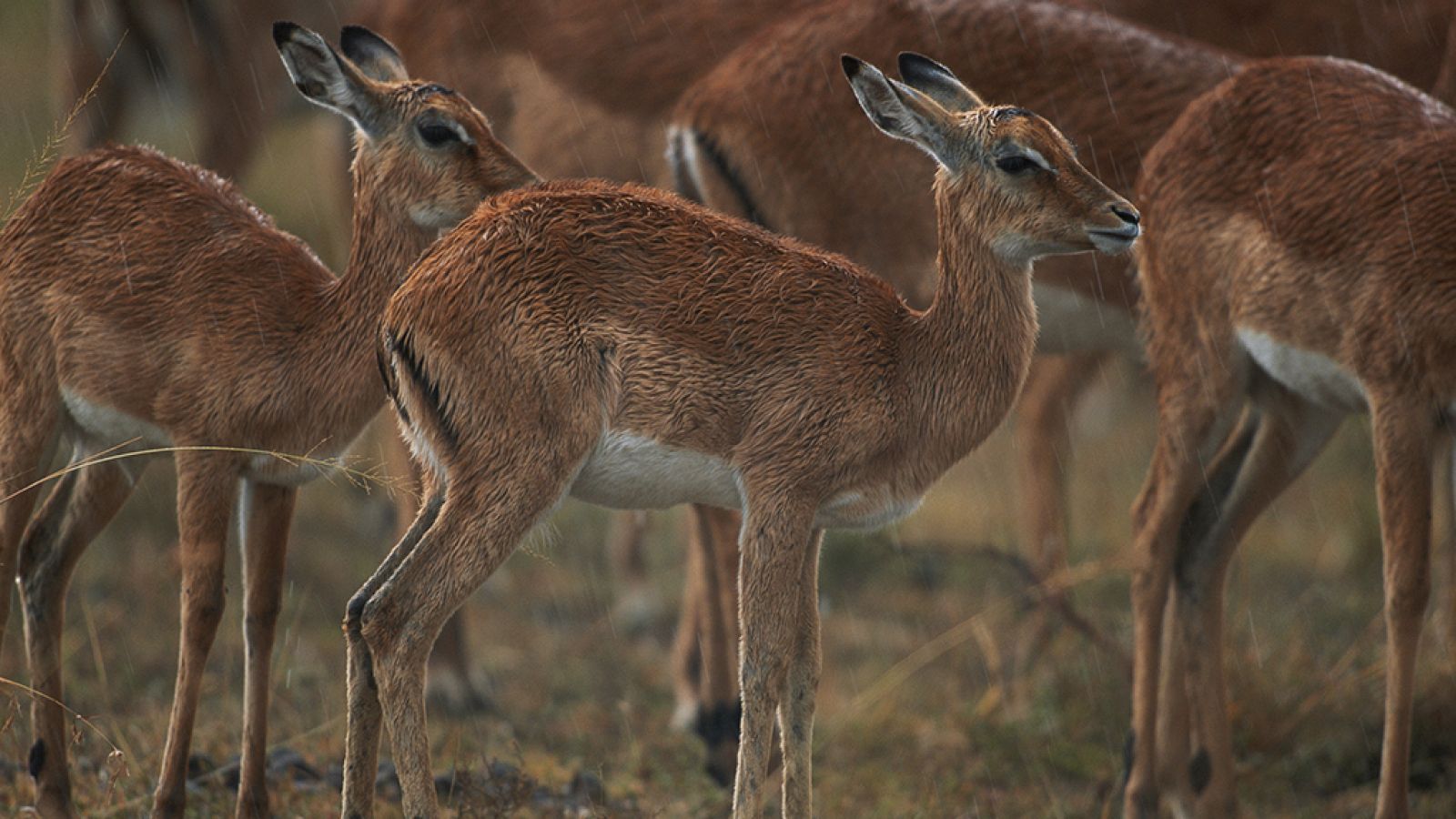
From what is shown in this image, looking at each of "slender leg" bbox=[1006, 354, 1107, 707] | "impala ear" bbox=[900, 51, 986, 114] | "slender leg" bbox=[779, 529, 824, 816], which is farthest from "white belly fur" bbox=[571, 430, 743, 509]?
"slender leg" bbox=[1006, 354, 1107, 707]

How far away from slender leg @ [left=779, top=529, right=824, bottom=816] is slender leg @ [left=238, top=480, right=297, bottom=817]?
1363 millimetres

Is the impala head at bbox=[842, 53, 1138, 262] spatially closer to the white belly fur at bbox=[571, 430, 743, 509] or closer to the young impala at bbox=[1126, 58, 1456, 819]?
the white belly fur at bbox=[571, 430, 743, 509]

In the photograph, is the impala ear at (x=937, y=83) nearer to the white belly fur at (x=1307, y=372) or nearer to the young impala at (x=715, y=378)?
the young impala at (x=715, y=378)

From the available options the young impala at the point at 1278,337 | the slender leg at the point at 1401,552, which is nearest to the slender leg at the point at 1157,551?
the young impala at the point at 1278,337

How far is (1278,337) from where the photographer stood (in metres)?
5.63

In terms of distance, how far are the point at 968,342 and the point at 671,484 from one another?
34.5 inches

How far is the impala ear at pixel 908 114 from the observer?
4613 millimetres

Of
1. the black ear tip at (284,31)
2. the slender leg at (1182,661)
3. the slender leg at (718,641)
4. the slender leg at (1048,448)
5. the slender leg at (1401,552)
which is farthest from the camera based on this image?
the slender leg at (1048,448)

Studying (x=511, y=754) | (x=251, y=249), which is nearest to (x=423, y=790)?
(x=251, y=249)

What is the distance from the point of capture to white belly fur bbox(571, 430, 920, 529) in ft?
14.4

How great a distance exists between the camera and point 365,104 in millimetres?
4793

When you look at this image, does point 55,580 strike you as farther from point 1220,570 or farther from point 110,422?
point 1220,570

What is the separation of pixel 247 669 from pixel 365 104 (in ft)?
4.99

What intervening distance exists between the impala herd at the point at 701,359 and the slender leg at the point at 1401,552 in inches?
0.4
